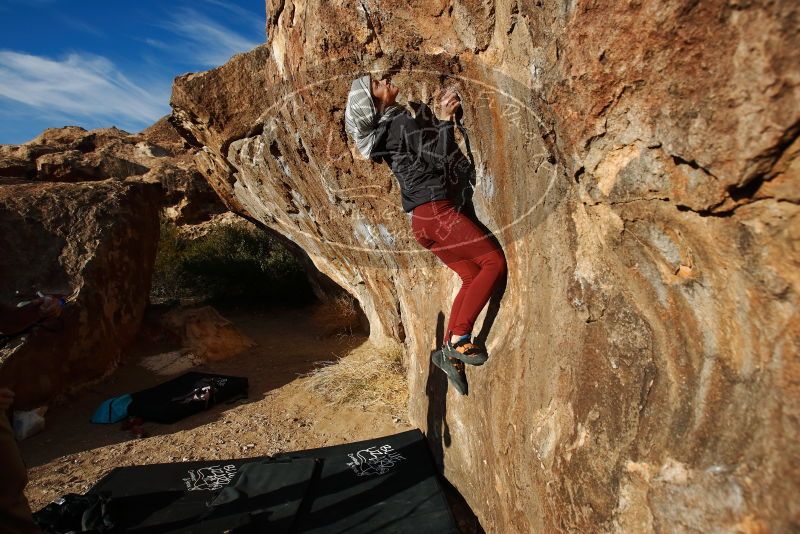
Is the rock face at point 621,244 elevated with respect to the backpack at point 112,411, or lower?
elevated

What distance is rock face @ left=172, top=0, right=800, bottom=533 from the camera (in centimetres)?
124

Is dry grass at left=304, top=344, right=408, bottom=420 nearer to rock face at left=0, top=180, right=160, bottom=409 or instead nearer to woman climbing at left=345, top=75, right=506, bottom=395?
woman climbing at left=345, top=75, right=506, bottom=395

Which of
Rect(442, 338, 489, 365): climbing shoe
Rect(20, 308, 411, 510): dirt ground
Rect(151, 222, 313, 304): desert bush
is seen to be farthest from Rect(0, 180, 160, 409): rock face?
Rect(442, 338, 489, 365): climbing shoe

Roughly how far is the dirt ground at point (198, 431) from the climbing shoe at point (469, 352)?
1856 millimetres

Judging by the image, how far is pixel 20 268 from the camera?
5355mm

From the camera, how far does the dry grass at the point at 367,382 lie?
4906mm

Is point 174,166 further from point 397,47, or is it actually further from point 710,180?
point 710,180

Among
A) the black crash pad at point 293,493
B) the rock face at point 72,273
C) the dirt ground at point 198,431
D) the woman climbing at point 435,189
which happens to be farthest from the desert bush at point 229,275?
the woman climbing at point 435,189

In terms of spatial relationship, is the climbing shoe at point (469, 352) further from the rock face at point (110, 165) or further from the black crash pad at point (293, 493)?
the rock face at point (110, 165)

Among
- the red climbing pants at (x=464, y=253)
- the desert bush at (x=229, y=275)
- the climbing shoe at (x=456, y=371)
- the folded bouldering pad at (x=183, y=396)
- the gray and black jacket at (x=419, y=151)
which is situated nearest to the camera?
the red climbing pants at (x=464, y=253)

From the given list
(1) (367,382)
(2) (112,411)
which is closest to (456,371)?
(1) (367,382)

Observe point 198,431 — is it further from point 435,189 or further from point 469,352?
point 435,189

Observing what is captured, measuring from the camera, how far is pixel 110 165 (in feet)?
34.6

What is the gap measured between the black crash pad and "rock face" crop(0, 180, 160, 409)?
2.03 m
